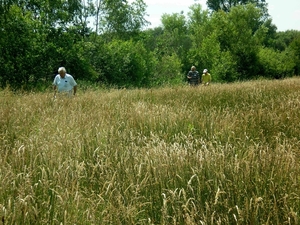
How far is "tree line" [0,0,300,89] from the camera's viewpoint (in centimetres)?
1442

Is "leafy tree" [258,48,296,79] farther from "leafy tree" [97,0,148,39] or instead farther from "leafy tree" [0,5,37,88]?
"leafy tree" [0,5,37,88]

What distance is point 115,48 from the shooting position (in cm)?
2453

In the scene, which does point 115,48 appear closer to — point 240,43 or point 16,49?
point 16,49

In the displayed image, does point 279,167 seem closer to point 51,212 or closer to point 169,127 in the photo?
point 51,212

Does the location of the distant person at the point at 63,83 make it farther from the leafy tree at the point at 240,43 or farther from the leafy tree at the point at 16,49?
the leafy tree at the point at 240,43

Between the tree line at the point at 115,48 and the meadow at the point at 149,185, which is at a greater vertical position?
the tree line at the point at 115,48

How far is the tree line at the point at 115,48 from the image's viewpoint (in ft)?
47.3

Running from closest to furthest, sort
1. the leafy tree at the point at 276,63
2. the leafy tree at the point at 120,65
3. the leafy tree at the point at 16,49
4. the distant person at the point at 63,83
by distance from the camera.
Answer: the distant person at the point at 63,83 → the leafy tree at the point at 16,49 → the leafy tree at the point at 120,65 → the leafy tree at the point at 276,63

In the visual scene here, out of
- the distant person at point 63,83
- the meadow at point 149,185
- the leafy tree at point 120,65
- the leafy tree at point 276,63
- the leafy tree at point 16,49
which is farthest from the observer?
the leafy tree at point 276,63

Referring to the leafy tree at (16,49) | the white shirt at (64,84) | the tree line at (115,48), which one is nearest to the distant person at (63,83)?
the white shirt at (64,84)

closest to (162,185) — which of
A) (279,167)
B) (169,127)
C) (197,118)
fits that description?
(279,167)

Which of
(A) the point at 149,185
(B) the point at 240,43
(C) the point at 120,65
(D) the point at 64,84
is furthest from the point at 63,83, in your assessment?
(B) the point at 240,43

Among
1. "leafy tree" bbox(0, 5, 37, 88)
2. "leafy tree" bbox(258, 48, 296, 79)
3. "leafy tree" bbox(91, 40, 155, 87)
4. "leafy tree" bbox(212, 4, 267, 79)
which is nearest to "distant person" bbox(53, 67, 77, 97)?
"leafy tree" bbox(0, 5, 37, 88)

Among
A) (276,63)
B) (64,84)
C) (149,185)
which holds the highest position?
(276,63)
